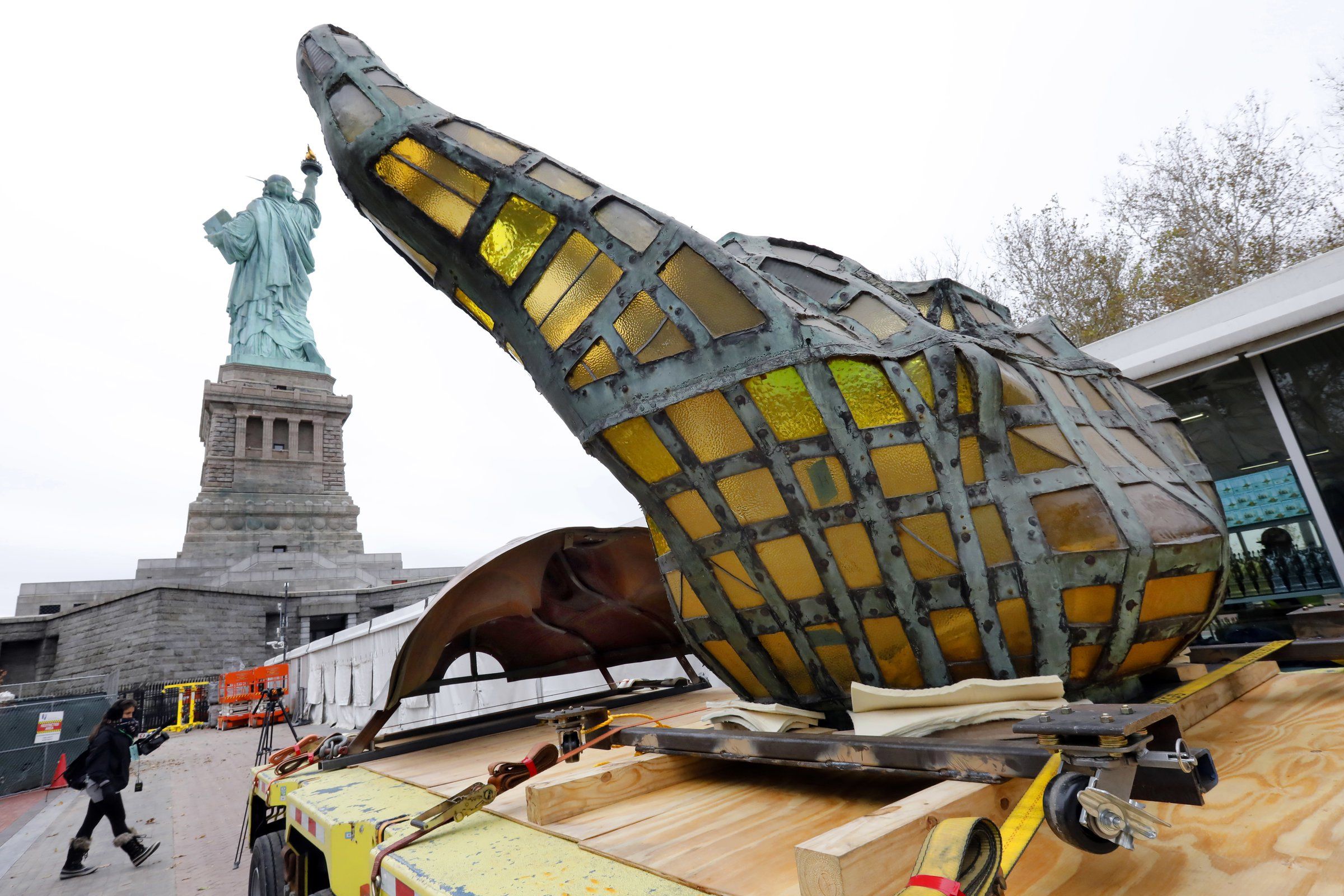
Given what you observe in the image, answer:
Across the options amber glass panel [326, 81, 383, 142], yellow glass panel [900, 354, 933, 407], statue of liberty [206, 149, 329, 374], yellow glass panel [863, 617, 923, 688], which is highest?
statue of liberty [206, 149, 329, 374]

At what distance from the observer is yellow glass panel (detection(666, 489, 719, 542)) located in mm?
2516

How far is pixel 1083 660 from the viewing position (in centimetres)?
225

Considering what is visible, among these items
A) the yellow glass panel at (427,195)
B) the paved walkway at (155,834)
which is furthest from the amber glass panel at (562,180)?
the paved walkway at (155,834)

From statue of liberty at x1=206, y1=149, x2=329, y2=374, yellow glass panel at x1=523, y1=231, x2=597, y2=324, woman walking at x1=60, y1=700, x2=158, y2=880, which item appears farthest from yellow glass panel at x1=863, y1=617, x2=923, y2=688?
statue of liberty at x1=206, y1=149, x2=329, y2=374

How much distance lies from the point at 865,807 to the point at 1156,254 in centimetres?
2024

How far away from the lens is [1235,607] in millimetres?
6402

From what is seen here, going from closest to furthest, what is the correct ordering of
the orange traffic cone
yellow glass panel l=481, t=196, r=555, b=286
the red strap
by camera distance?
the red strap
yellow glass panel l=481, t=196, r=555, b=286
the orange traffic cone

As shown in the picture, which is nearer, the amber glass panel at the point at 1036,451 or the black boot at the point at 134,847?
the amber glass panel at the point at 1036,451

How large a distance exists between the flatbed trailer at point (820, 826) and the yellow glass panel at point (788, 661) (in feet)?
0.96

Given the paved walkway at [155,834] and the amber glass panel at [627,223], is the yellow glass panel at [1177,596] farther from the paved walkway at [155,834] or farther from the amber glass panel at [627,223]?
the paved walkway at [155,834]

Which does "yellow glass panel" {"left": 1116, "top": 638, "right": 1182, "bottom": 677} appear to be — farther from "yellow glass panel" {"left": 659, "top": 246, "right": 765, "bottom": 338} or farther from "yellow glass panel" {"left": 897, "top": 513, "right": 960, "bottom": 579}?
"yellow glass panel" {"left": 659, "top": 246, "right": 765, "bottom": 338}

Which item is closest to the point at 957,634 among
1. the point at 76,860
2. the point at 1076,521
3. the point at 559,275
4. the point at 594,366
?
the point at 1076,521

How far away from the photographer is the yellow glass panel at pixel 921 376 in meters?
2.30

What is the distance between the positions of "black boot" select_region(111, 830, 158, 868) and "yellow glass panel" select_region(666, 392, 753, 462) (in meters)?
8.94
